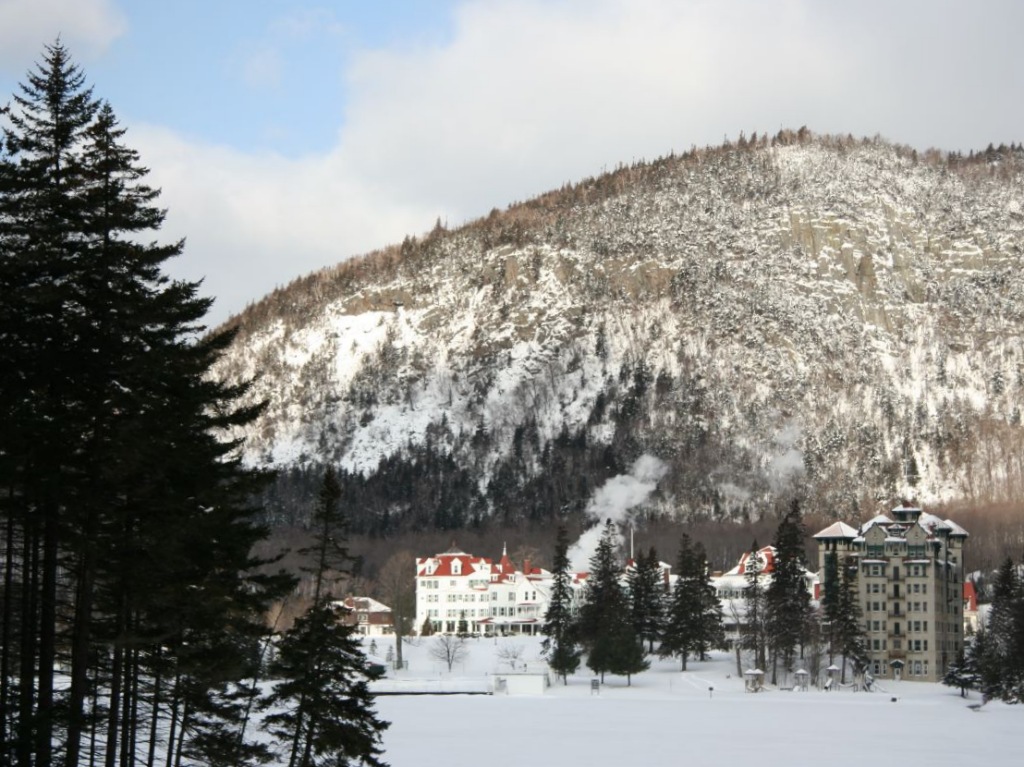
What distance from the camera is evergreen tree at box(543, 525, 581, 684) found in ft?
352

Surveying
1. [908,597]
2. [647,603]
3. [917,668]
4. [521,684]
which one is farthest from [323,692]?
[908,597]

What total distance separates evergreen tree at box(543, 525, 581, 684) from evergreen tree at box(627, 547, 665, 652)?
16.4 feet

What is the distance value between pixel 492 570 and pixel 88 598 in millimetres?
137322

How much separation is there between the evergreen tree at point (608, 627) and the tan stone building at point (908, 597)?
731 inches

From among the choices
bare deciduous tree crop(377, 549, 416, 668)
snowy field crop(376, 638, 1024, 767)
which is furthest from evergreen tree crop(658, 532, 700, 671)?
bare deciduous tree crop(377, 549, 416, 668)

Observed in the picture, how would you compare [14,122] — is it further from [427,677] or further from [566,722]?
[427,677]

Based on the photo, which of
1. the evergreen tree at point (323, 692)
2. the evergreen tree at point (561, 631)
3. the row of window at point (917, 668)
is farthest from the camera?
the row of window at point (917, 668)

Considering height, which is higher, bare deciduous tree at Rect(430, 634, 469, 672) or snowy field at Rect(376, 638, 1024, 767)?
bare deciduous tree at Rect(430, 634, 469, 672)

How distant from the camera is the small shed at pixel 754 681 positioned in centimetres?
10356

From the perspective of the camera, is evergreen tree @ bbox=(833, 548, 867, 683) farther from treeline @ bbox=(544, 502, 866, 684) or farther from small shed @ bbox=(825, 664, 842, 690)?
small shed @ bbox=(825, 664, 842, 690)

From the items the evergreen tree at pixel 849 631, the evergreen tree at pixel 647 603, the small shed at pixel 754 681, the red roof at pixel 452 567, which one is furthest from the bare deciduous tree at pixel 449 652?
the red roof at pixel 452 567

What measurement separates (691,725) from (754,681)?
32.2m

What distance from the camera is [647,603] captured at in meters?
119

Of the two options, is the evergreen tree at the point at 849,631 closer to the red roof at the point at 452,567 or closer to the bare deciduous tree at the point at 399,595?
the bare deciduous tree at the point at 399,595
